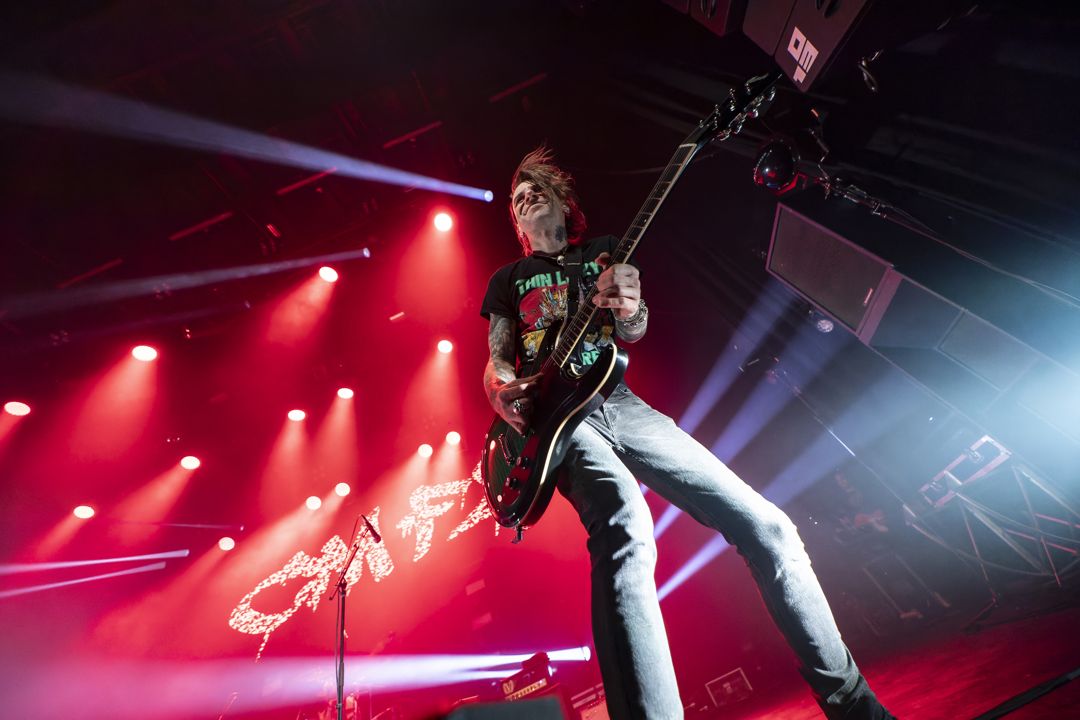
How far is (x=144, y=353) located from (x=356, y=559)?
222 inches

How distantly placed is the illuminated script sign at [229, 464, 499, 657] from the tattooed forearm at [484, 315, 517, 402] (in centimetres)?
684

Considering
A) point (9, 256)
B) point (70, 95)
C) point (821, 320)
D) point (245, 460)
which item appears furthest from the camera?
point (245, 460)

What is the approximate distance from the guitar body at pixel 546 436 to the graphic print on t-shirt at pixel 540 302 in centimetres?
38

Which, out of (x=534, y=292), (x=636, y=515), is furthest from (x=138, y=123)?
(x=636, y=515)

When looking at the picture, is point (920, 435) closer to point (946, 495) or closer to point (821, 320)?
point (946, 495)

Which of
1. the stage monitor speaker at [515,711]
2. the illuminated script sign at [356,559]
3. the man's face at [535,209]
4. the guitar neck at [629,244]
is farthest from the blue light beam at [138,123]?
the illuminated script sign at [356,559]

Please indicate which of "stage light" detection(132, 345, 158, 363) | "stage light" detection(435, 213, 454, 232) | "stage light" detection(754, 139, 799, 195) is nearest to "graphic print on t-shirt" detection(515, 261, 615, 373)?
"stage light" detection(754, 139, 799, 195)

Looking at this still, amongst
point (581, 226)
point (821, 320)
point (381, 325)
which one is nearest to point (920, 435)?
point (821, 320)

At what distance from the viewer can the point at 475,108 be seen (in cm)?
469

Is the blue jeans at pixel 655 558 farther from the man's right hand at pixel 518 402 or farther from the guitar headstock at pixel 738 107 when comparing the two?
the guitar headstock at pixel 738 107

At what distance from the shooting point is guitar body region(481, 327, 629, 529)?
1.60m

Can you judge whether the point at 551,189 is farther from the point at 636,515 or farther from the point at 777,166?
the point at 636,515

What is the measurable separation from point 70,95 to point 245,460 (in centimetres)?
527

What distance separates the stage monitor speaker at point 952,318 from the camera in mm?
2320
